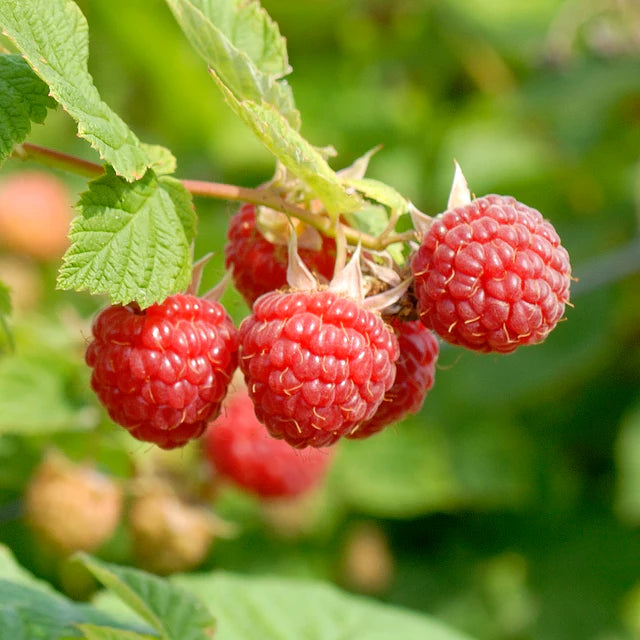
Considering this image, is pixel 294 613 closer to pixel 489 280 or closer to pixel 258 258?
pixel 258 258

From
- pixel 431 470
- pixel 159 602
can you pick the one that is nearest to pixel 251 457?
pixel 159 602

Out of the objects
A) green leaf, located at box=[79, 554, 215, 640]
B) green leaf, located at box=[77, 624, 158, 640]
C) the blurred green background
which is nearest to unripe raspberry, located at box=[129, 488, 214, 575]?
the blurred green background

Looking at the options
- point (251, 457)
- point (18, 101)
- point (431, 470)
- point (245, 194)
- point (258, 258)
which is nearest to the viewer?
point (18, 101)

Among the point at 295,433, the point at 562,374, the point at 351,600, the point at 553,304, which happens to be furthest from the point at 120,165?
the point at 562,374

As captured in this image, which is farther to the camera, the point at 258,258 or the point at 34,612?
the point at 34,612

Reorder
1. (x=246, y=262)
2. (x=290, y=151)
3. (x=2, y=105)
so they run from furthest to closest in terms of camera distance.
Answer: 1. (x=246, y=262)
2. (x=290, y=151)
3. (x=2, y=105)

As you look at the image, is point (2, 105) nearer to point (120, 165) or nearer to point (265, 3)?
point (120, 165)

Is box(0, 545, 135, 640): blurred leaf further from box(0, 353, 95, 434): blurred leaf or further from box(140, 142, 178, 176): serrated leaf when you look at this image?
box(140, 142, 178, 176): serrated leaf
